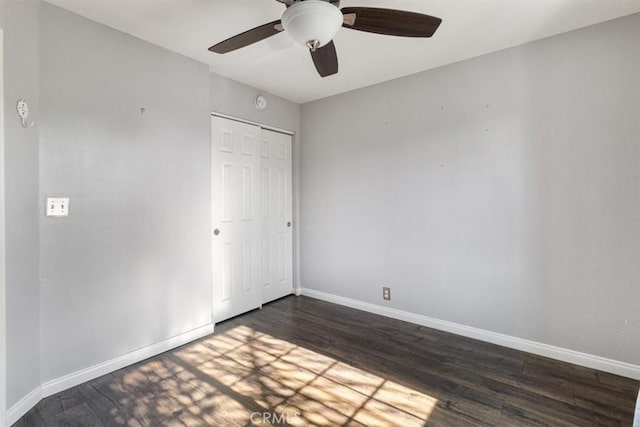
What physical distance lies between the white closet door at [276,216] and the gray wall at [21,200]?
2.00 metres

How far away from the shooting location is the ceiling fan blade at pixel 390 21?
1462 mm

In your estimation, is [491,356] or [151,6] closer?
[151,6]

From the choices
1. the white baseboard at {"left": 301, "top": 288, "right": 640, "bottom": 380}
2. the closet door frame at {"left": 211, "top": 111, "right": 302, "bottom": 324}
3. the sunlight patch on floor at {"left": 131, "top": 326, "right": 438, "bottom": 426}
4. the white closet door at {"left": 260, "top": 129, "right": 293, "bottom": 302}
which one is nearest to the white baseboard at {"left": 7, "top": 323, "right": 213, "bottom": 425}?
the sunlight patch on floor at {"left": 131, "top": 326, "right": 438, "bottom": 426}

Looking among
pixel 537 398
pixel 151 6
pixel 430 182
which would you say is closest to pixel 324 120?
pixel 430 182

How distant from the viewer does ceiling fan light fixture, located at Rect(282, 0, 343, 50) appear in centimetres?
138

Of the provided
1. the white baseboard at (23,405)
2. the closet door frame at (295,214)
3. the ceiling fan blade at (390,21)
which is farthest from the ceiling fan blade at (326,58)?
the white baseboard at (23,405)

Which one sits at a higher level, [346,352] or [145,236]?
[145,236]

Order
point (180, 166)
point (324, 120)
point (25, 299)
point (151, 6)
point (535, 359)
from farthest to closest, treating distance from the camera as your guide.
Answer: point (324, 120), point (180, 166), point (535, 359), point (151, 6), point (25, 299)

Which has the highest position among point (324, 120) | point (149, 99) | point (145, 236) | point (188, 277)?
point (324, 120)

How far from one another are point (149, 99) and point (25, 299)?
1619mm

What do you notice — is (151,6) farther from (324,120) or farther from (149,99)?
(324,120)

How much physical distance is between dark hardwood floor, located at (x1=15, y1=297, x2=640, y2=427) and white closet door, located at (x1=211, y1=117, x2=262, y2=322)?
61cm

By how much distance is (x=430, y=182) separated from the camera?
9.45ft

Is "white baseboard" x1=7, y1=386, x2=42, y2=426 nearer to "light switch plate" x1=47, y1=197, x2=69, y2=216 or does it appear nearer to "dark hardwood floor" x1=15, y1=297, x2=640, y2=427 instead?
"dark hardwood floor" x1=15, y1=297, x2=640, y2=427
